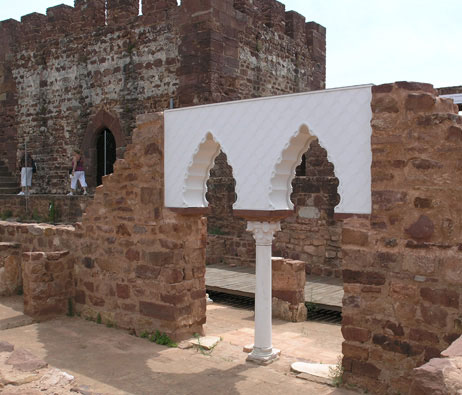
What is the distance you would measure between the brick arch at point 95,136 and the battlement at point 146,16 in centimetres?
236

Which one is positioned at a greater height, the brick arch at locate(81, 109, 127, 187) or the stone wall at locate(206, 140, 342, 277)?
the brick arch at locate(81, 109, 127, 187)

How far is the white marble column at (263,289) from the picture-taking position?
5691 millimetres

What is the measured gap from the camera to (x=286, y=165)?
546 centimetres

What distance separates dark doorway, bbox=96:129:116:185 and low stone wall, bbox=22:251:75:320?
7.40m

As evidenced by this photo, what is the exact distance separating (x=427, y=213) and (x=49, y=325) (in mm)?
4957

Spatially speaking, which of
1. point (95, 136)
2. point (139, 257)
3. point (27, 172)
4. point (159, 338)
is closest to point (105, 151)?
point (95, 136)

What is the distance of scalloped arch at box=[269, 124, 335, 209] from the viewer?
5.34 meters

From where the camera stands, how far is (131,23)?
1335 centimetres

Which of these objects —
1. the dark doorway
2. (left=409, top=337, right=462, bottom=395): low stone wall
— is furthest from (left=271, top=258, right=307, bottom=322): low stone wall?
the dark doorway

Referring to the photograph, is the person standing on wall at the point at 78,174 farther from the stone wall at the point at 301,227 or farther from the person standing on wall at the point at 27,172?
the stone wall at the point at 301,227

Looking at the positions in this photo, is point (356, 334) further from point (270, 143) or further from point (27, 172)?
point (27, 172)

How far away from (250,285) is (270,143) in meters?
4.33

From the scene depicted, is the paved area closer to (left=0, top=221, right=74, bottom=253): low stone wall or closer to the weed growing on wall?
the weed growing on wall

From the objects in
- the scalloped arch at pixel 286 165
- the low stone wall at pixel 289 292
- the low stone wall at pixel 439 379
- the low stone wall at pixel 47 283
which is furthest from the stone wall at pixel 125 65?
the low stone wall at pixel 439 379
